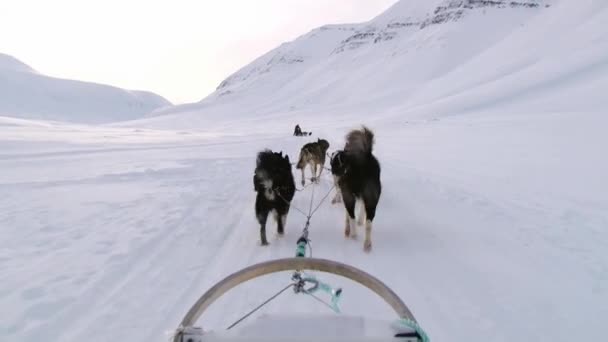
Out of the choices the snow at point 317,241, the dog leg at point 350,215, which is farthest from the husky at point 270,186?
the dog leg at point 350,215

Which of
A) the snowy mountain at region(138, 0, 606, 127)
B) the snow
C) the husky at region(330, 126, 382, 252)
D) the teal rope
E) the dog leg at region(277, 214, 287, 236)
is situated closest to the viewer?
the teal rope

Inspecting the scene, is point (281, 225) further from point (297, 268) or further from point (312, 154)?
point (312, 154)

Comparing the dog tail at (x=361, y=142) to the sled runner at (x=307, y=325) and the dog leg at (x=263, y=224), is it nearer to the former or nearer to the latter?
the dog leg at (x=263, y=224)

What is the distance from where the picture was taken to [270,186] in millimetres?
4535

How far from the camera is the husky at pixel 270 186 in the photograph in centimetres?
454

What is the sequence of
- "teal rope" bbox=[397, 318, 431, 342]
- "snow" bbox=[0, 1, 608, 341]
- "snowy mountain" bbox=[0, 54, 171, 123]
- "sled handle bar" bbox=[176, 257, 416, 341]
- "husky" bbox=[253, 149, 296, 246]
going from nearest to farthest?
"teal rope" bbox=[397, 318, 431, 342], "sled handle bar" bbox=[176, 257, 416, 341], "snow" bbox=[0, 1, 608, 341], "husky" bbox=[253, 149, 296, 246], "snowy mountain" bbox=[0, 54, 171, 123]

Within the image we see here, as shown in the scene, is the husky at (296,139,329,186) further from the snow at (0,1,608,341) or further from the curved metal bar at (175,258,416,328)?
the curved metal bar at (175,258,416,328)

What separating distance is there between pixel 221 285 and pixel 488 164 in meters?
9.74

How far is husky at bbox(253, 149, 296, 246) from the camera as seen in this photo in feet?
14.9

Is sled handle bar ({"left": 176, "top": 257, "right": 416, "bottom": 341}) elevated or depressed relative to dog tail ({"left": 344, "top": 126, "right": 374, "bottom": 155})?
depressed

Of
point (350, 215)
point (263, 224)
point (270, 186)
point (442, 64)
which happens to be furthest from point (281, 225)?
point (442, 64)

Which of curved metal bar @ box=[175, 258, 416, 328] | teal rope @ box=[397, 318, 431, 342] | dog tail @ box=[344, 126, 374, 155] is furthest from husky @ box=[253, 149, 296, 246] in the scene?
teal rope @ box=[397, 318, 431, 342]

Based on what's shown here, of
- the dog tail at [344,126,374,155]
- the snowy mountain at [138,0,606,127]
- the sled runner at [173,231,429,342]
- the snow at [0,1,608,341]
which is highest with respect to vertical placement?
→ the snowy mountain at [138,0,606,127]

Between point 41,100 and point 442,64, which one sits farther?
point 41,100
